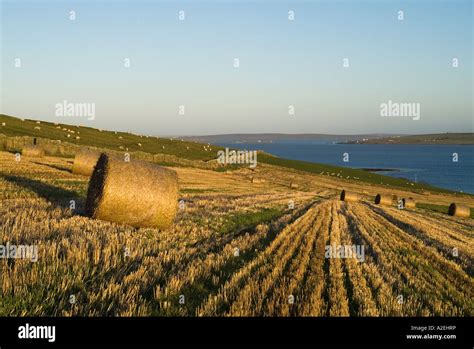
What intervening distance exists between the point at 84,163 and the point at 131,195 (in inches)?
668

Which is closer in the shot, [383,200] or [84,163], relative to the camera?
[84,163]

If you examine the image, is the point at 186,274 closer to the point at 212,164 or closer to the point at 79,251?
the point at 79,251

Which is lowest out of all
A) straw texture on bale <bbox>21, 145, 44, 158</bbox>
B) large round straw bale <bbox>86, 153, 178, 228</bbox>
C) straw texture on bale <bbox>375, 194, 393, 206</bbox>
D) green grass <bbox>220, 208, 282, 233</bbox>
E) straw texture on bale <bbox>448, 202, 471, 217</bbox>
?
straw texture on bale <bbox>448, 202, 471, 217</bbox>

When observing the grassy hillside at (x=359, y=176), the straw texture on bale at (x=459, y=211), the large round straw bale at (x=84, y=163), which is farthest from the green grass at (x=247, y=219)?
the grassy hillside at (x=359, y=176)

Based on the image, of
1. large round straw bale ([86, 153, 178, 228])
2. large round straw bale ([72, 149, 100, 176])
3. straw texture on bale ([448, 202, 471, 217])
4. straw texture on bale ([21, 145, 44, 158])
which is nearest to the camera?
large round straw bale ([86, 153, 178, 228])

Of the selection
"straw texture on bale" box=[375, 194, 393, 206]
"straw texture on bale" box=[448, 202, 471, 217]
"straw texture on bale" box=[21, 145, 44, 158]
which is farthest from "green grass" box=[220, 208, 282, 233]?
"straw texture on bale" box=[21, 145, 44, 158]

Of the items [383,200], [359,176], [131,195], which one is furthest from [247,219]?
[359,176]

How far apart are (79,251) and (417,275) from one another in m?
8.17

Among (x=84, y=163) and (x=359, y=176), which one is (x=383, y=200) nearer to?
(x=84, y=163)

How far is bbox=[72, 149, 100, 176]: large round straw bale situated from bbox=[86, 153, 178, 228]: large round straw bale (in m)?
15.5

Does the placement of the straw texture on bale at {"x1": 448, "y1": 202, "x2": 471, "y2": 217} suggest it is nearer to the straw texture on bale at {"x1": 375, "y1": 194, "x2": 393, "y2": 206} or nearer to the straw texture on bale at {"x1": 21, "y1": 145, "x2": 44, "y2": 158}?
the straw texture on bale at {"x1": 375, "y1": 194, "x2": 393, "y2": 206}

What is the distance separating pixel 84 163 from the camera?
88.3 ft

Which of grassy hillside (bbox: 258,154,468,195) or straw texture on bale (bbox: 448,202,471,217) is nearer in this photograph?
straw texture on bale (bbox: 448,202,471,217)

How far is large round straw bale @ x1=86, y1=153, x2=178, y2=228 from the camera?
11617 millimetres
